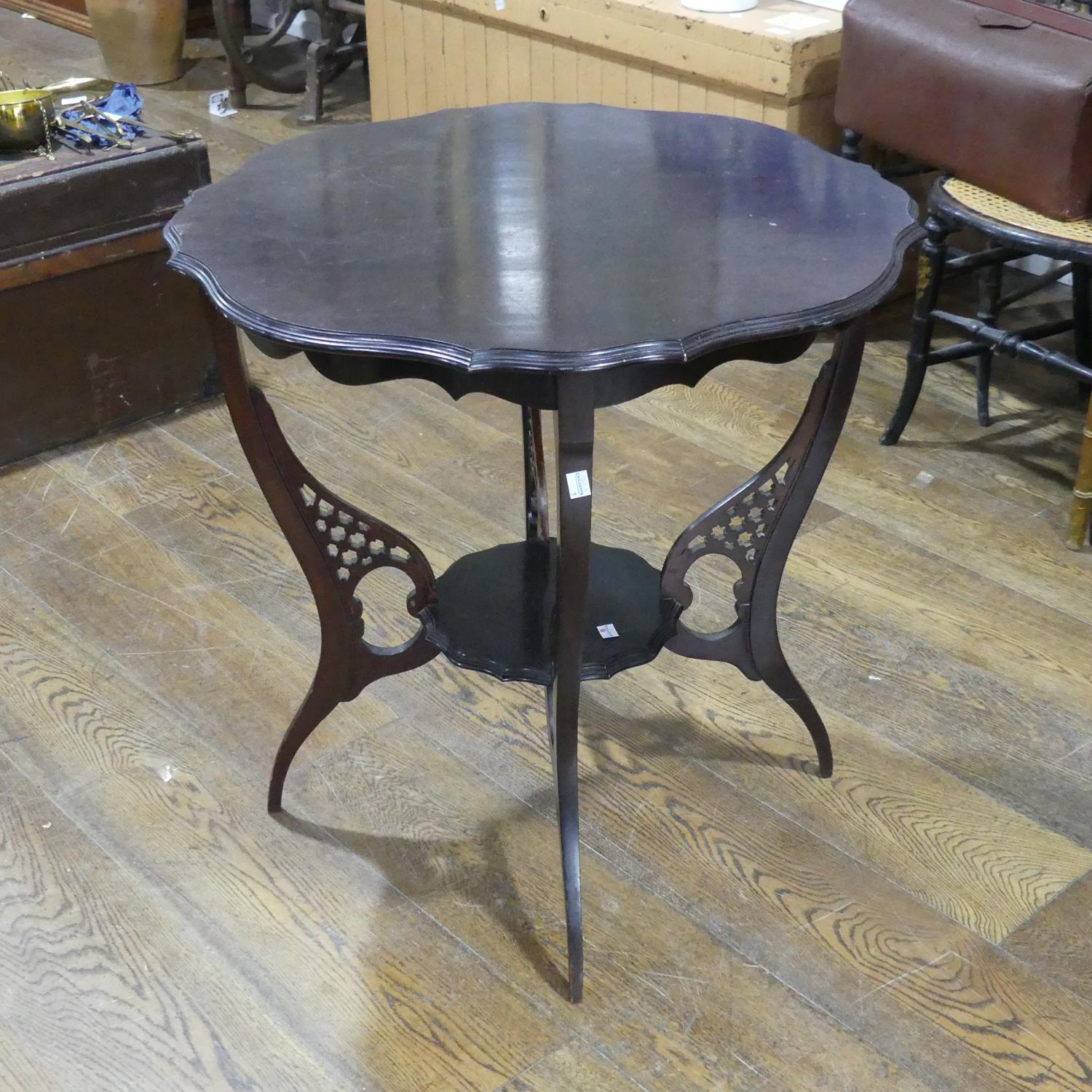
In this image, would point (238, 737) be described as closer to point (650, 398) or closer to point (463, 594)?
point (463, 594)

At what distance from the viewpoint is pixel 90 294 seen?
7.85 feet

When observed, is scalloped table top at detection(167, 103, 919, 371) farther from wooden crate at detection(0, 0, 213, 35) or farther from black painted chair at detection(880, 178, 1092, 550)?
wooden crate at detection(0, 0, 213, 35)

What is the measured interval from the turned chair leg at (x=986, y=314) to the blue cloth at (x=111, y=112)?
5.11 ft

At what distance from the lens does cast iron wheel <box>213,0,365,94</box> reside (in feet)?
13.8

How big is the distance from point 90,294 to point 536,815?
4.42 feet

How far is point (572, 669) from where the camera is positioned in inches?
53.2

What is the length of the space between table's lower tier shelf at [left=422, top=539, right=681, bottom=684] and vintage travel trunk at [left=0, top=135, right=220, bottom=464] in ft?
2.98

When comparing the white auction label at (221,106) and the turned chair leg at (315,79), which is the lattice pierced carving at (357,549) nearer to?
the turned chair leg at (315,79)

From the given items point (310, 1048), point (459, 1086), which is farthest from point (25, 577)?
point (459, 1086)

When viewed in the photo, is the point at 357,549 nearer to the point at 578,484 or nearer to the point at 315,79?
the point at 578,484

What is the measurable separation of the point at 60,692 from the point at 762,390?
1.45 meters

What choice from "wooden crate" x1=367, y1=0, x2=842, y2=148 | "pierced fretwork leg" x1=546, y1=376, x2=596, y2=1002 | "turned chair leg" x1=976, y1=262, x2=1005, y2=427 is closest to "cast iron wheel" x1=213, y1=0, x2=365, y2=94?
"wooden crate" x1=367, y1=0, x2=842, y2=148

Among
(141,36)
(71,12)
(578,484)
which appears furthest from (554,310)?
(71,12)

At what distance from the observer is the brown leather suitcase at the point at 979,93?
2020 mm
